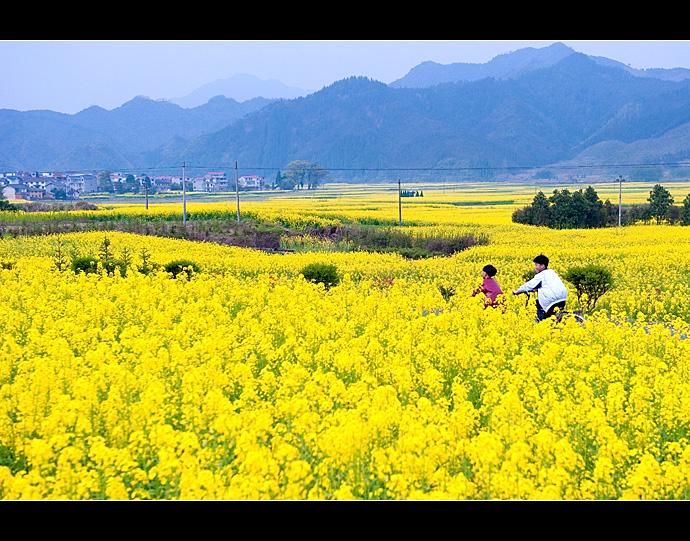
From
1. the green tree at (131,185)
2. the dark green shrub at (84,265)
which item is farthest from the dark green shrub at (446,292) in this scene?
the green tree at (131,185)

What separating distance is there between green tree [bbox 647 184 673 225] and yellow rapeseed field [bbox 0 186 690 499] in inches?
1438

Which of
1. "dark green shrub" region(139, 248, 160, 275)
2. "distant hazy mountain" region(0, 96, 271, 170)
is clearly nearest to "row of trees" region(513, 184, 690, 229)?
"dark green shrub" region(139, 248, 160, 275)

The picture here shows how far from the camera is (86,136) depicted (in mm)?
114375

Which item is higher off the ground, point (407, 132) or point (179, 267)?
point (407, 132)

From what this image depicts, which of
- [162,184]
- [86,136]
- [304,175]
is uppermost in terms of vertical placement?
[86,136]

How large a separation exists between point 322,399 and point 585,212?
4155 centimetres

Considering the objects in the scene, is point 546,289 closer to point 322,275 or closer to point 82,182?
point 322,275

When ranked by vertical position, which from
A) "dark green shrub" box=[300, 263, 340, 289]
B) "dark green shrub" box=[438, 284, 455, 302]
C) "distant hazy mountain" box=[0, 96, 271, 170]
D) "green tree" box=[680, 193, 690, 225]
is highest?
"distant hazy mountain" box=[0, 96, 271, 170]

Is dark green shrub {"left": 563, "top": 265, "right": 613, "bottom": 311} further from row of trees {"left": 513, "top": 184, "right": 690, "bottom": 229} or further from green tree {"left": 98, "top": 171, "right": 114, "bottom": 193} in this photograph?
green tree {"left": 98, "top": 171, "right": 114, "bottom": 193}

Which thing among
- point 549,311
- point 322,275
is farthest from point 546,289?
point 322,275

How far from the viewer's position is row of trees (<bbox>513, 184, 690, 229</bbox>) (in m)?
45.8

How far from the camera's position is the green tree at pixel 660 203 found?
46516mm

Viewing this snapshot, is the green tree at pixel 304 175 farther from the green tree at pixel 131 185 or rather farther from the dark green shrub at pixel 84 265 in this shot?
the dark green shrub at pixel 84 265
